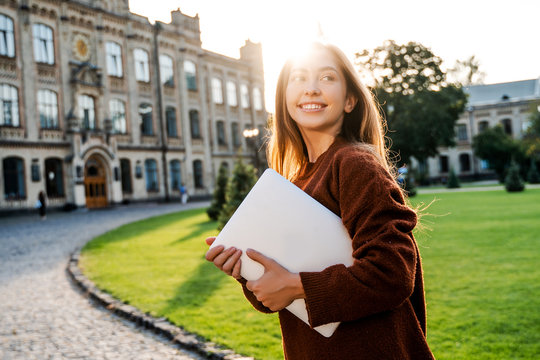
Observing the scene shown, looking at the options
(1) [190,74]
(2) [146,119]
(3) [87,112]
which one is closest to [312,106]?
(3) [87,112]

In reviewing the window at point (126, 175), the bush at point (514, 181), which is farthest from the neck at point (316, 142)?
the window at point (126, 175)

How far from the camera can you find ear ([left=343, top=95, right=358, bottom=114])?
6.24 feet

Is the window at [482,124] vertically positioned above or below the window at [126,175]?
above

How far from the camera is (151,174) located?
34.9 metres

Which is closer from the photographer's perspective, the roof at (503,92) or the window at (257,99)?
the window at (257,99)

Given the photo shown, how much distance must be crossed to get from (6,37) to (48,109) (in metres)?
4.60

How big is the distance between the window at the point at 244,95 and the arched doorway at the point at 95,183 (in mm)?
17375

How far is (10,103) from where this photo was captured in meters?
26.7

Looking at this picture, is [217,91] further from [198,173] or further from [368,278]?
[368,278]

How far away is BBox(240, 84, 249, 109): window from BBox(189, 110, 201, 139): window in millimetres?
6242

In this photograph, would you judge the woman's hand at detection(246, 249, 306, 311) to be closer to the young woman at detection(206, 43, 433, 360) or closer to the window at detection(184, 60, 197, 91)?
the young woman at detection(206, 43, 433, 360)

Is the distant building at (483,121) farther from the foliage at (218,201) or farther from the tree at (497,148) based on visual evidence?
the foliage at (218,201)

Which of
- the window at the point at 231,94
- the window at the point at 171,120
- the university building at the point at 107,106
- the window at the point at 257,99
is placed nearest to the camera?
the university building at the point at 107,106

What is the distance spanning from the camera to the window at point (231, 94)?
43.1 meters
